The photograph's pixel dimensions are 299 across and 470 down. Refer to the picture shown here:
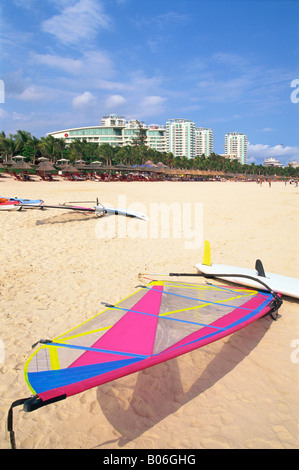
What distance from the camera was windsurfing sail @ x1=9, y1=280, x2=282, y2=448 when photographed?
1762 mm

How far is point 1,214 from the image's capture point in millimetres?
9742

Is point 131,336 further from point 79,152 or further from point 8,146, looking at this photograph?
point 79,152

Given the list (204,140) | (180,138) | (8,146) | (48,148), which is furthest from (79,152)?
(204,140)

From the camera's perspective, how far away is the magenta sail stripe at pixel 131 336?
204 centimetres

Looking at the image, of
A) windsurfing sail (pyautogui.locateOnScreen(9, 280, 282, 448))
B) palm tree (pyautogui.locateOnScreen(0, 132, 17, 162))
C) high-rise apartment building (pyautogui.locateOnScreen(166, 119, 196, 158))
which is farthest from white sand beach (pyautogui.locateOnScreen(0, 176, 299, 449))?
high-rise apartment building (pyautogui.locateOnScreen(166, 119, 196, 158))

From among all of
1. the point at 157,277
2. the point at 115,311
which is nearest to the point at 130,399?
the point at 115,311

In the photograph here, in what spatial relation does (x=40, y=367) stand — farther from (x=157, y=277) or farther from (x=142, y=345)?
(x=157, y=277)

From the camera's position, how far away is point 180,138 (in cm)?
16412

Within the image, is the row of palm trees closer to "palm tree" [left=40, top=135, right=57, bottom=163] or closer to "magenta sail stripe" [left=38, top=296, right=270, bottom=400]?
"palm tree" [left=40, top=135, right=57, bottom=163]

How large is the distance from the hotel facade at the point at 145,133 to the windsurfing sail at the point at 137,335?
69360 millimetres

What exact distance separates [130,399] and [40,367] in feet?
3.03

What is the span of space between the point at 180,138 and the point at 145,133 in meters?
52.2

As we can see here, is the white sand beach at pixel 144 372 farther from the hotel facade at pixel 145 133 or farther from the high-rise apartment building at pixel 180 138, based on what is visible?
the high-rise apartment building at pixel 180 138
